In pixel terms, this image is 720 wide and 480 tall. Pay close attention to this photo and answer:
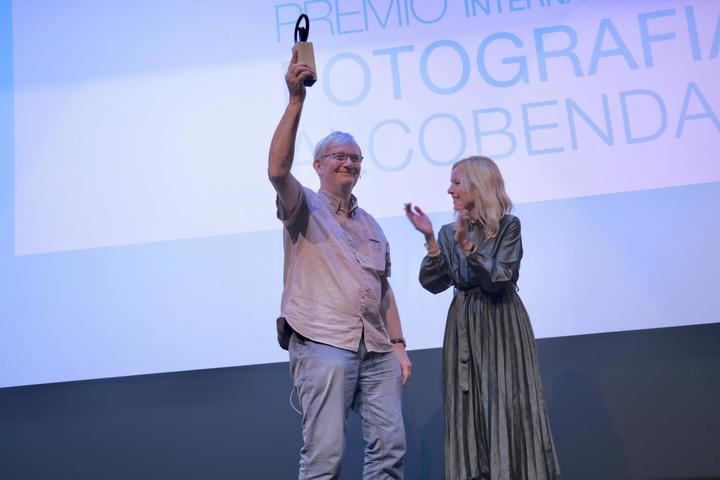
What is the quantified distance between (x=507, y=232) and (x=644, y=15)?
1542mm

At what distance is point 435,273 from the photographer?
8.23 feet

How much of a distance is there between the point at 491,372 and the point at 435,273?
0.37 m

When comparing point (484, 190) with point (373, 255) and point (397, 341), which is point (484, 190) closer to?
point (373, 255)

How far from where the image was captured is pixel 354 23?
11.4 feet

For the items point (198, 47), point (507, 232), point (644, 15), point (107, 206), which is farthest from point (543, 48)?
point (107, 206)

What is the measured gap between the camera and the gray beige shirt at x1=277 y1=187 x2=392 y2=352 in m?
2.17

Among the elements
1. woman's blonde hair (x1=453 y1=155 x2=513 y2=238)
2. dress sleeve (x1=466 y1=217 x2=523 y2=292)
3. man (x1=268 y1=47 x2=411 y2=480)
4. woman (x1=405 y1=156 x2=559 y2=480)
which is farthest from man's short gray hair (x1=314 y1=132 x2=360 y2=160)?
dress sleeve (x1=466 y1=217 x2=523 y2=292)

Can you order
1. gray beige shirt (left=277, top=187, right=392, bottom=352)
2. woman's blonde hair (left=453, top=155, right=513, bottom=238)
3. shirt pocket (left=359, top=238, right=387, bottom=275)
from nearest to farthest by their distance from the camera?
gray beige shirt (left=277, top=187, right=392, bottom=352) < shirt pocket (left=359, top=238, right=387, bottom=275) < woman's blonde hair (left=453, top=155, right=513, bottom=238)

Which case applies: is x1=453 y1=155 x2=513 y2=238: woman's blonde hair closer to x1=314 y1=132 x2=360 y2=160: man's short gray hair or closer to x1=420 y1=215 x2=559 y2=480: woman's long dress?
x1=420 y1=215 x2=559 y2=480: woman's long dress

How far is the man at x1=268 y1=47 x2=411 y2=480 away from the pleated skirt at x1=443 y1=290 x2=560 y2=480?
0.23 meters

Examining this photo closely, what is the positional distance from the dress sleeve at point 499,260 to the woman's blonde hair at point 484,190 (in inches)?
1.6

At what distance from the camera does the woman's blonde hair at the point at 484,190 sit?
2.47 m

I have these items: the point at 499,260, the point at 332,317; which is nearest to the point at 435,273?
the point at 499,260

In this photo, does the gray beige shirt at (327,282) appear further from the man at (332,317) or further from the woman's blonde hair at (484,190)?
the woman's blonde hair at (484,190)
